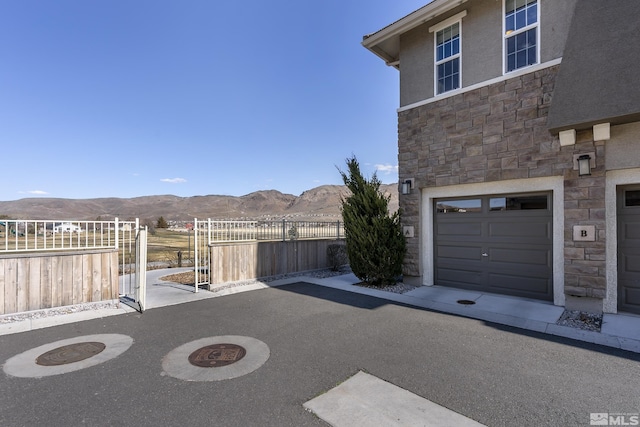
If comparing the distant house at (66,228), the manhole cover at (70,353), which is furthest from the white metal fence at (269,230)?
the manhole cover at (70,353)

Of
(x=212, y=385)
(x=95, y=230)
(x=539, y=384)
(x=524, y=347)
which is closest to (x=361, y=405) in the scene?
(x=212, y=385)

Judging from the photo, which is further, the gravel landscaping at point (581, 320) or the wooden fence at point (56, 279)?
the wooden fence at point (56, 279)

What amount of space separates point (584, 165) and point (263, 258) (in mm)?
7578

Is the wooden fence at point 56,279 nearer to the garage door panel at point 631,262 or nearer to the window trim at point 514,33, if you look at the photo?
the window trim at point 514,33

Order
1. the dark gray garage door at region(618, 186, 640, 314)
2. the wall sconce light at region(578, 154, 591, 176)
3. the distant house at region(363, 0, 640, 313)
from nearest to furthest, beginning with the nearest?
1. the distant house at region(363, 0, 640, 313)
2. the dark gray garage door at region(618, 186, 640, 314)
3. the wall sconce light at region(578, 154, 591, 176)

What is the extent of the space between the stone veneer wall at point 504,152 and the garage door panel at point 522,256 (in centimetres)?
49

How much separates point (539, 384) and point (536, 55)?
6.30 meters

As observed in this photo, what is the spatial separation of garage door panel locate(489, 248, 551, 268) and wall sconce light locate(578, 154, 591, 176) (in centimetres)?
167

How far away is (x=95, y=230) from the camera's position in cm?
615

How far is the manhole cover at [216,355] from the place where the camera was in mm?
3576

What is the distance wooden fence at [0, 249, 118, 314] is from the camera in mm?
5180

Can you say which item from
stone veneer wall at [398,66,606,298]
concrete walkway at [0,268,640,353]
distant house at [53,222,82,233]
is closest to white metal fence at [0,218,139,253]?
distant house at [53,222,82,233]

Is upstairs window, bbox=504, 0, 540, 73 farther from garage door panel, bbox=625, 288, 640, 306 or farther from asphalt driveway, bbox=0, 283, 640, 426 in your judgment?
asphalt driveway, bbox=0, 283, 640, 426

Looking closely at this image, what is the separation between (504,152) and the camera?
635cm
